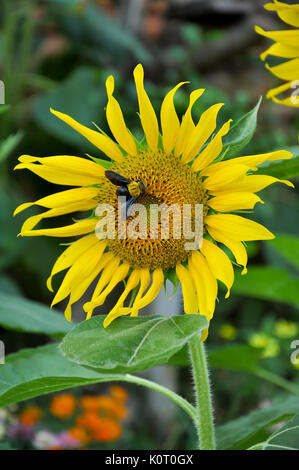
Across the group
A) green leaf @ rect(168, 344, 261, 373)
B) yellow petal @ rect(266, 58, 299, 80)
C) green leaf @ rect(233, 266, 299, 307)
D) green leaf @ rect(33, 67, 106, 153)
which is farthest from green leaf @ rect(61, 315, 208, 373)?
green leaf @ rect(33, 67, 106, 153)

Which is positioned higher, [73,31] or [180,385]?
[73,31]

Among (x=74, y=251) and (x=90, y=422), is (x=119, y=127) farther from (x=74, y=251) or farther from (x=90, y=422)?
(x=90, y=422)

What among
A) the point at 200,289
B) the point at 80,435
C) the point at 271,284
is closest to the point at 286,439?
the point at 200,289

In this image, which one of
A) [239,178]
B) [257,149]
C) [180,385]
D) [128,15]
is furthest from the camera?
[128,15]

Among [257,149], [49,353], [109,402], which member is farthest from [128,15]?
[49,353]

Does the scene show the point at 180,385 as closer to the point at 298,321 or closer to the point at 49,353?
the point at 298,321

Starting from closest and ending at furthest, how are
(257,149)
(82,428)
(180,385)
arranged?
(82,428)
(180,385)
(257,149)
